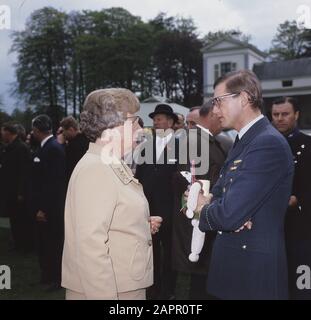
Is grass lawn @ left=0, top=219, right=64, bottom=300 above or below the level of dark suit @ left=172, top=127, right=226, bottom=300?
below

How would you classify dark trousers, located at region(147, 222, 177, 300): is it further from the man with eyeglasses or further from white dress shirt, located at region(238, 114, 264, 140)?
white dress shirt, located at region(238, 114, 264, 140)

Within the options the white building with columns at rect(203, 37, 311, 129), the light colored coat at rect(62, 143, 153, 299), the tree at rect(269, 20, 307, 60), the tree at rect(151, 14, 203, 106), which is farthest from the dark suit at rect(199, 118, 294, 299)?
the tree at rect(269, 20, 307, 60)

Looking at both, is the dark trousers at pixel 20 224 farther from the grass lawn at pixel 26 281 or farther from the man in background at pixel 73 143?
the man in background at pixel 73 143

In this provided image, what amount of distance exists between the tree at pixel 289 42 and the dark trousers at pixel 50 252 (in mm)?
59997

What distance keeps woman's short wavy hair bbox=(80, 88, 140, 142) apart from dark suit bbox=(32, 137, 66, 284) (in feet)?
10.9

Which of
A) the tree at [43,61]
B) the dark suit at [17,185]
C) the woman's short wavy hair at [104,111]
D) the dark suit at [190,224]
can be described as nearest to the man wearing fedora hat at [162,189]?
the dark suit at [190,224]

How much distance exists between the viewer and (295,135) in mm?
4055

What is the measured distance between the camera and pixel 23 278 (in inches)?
227

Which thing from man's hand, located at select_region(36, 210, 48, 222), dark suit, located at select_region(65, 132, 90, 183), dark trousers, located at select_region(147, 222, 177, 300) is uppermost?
dark suit, located at select_region(65, 132, 90, 183)

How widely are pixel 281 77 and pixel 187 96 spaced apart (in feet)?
55.4

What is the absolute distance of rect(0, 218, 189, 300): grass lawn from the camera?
505 cm

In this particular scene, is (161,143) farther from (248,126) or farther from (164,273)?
(248,126)

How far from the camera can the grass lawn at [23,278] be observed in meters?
5.05

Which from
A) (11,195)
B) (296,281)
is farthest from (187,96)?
(296,281)
